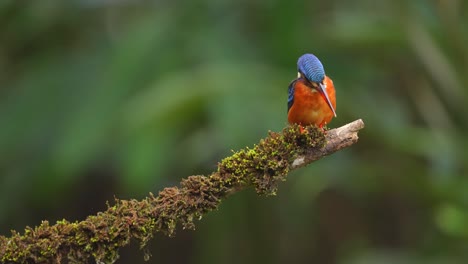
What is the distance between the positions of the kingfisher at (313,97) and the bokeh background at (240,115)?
221 cm

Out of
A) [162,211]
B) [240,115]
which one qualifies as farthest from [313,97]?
[240,115]

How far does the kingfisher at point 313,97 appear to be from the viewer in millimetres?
3896

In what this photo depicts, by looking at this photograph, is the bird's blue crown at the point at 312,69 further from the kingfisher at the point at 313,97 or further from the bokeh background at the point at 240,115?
the bokeh background at the point at 240,115

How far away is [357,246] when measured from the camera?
26.5 ft

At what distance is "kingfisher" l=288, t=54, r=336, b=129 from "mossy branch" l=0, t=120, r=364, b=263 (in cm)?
70

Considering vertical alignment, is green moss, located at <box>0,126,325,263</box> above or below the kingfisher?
below

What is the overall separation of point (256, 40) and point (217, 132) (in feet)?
6.44

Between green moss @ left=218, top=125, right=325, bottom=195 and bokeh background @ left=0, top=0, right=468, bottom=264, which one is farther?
bokeh background @ left=0, top=0, right=468, bottom=264

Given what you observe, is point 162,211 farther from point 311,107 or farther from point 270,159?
point 311,107

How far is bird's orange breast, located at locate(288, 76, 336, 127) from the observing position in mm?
3934

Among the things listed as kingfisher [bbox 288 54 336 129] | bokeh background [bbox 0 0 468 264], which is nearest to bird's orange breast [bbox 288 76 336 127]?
kingfisher [bbox 288 54 336 129]

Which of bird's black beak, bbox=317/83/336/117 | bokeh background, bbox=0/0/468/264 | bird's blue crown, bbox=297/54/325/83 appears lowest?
bird's black beak, bbox=317/83/336/117

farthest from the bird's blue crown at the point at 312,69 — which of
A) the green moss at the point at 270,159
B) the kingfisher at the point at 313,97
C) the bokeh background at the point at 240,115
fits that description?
the bokeh background at the point at 240,115

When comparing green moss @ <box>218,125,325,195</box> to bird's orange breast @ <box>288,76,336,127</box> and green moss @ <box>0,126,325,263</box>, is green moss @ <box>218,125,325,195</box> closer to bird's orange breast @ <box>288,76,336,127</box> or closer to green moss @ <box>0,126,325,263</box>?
green moss @ <box>0,126,325,263</box>
